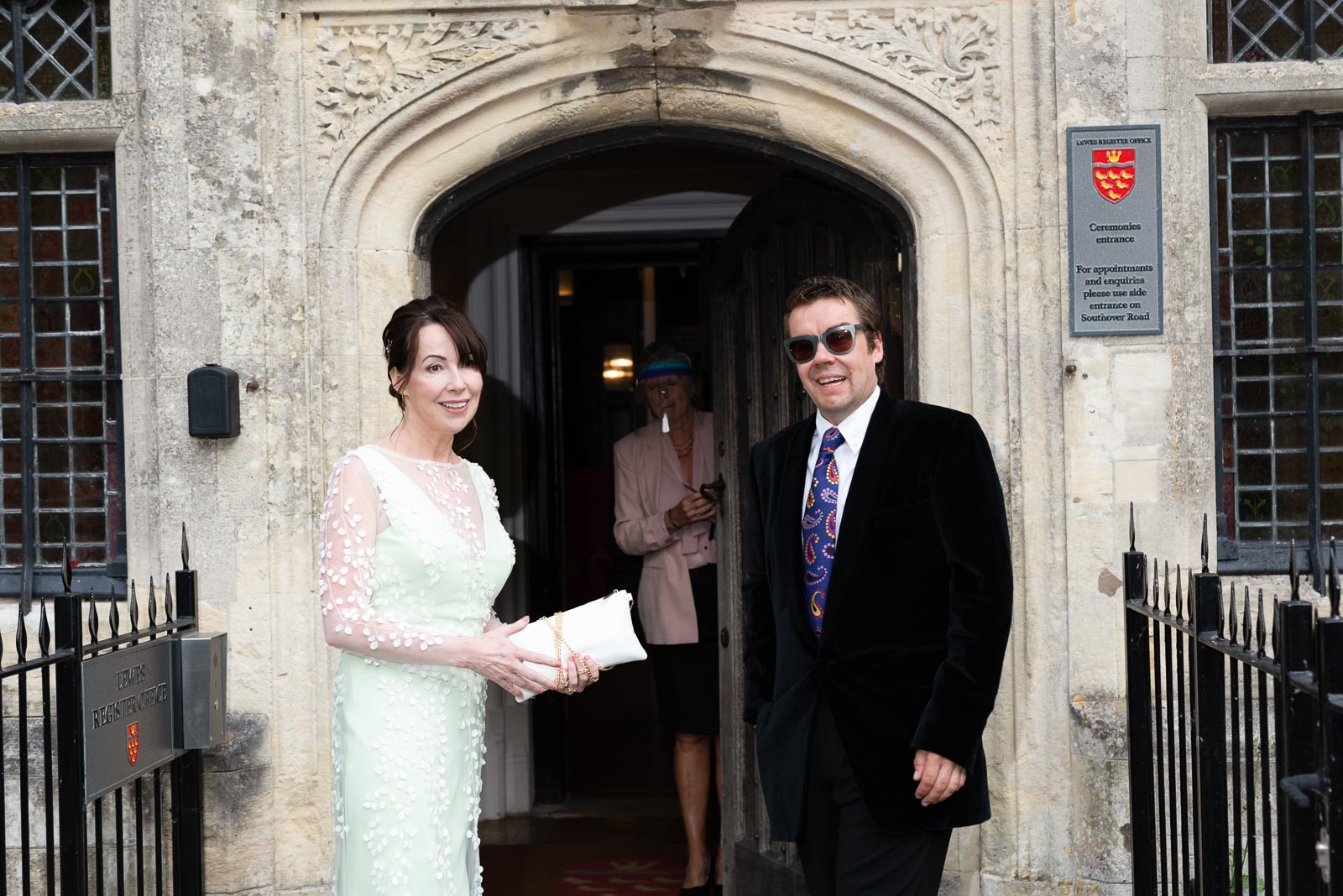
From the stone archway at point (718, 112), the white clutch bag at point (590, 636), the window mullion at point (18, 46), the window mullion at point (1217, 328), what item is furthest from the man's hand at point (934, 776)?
the window mullion at point (18, 46)

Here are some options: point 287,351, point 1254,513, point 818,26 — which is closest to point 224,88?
point 287,351

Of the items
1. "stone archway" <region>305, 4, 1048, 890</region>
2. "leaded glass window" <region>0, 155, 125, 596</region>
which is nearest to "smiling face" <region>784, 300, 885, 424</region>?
"stone archway" <region>305, 4, 1048, 890</region>

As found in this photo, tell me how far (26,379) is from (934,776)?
337 cm

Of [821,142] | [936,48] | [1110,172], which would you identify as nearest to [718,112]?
[821,142]

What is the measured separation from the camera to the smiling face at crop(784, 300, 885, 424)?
335cm

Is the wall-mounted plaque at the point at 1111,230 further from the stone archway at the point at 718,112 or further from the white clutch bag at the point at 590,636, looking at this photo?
the white clutch bag at the point at 590,636

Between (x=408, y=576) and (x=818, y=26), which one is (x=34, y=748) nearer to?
(x=408, y=576)

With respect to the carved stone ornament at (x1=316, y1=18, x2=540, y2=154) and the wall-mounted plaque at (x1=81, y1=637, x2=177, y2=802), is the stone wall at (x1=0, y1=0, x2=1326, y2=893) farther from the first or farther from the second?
the wall-mounted plaque at (x1=81, y1=637, x2=177, y2=802)

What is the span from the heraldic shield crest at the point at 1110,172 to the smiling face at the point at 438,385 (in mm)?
2345

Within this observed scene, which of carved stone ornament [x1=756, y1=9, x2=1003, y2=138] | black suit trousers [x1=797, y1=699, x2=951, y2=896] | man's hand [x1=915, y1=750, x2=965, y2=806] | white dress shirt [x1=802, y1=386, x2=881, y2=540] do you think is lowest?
black suit trousers [x1=797, y1=699, x2=951, y2=896]

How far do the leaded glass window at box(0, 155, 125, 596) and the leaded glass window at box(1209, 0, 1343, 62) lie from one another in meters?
3.83

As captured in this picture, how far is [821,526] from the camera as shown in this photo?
134 inches

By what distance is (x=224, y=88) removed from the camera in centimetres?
453

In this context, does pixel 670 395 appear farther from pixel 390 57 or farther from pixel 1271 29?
pixel 1271 29
